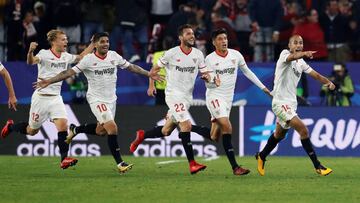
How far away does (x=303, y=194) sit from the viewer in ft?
46.6

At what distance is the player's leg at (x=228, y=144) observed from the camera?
17.2 metres

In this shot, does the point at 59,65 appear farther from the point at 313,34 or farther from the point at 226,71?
the point at 313,34

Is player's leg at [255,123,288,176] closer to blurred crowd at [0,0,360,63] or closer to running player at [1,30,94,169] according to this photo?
running player at [1,30,94,169]

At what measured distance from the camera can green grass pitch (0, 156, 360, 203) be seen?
543 inches

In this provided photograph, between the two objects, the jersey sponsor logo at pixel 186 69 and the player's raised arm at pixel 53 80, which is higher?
the jersey sponsor logo at pixel 186 69

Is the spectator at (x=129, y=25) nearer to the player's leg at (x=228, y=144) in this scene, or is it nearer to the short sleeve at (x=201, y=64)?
the short sleeve at (x=201, y=64)

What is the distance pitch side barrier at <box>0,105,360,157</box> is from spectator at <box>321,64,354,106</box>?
1.17 m

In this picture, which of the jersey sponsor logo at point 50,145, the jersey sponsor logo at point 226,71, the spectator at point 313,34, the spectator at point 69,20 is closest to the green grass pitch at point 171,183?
the jersey sponsor logo at point 226,71

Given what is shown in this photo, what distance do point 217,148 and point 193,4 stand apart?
400 cm

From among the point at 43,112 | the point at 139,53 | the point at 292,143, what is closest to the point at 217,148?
the point at 292,143

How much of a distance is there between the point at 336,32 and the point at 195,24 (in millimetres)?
3337

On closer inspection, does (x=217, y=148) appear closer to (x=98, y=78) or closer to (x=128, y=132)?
(x=128, y=132)

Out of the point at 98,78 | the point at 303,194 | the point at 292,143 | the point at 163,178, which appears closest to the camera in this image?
the point at 303,194

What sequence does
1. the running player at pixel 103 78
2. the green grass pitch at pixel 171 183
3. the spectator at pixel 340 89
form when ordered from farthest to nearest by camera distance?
the spectator at pixel 340 89 → the running player at pixel 103 78 → the green grass pitch at pixel 171 183
